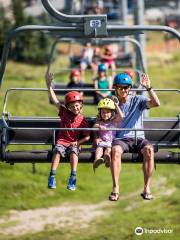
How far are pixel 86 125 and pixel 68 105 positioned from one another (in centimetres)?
28

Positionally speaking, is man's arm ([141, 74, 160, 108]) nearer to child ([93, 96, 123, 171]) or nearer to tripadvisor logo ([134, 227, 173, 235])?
child ([93, 96, 123, 171])

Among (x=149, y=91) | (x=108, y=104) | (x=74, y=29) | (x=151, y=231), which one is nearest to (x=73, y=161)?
(x=108, y=104)

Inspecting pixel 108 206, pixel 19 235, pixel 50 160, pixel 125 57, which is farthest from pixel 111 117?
pixel 125 57

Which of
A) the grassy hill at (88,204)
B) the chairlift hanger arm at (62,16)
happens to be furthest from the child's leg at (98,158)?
the grassy hill at (88,204)

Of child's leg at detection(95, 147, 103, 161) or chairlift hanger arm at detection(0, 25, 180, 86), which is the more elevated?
chairlift hanger arm at detection(0, 25, 180, 86)

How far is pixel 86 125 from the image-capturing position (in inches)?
334

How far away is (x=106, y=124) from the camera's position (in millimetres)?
8328

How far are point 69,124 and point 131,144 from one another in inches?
25.6

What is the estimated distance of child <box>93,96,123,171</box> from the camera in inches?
320

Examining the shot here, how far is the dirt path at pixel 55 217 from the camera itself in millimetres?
14723

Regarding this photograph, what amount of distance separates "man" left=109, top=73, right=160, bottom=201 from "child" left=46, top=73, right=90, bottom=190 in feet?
1.23

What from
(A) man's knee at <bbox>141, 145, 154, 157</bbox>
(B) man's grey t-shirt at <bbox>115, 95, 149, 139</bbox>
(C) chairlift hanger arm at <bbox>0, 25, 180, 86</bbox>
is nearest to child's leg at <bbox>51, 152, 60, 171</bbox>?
(B) man's grey t-shirt at <bbox>115, 95, 149, 139</bbox>

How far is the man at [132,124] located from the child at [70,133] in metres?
0.37

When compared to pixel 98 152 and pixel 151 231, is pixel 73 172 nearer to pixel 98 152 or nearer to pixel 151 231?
pixel 98 152
